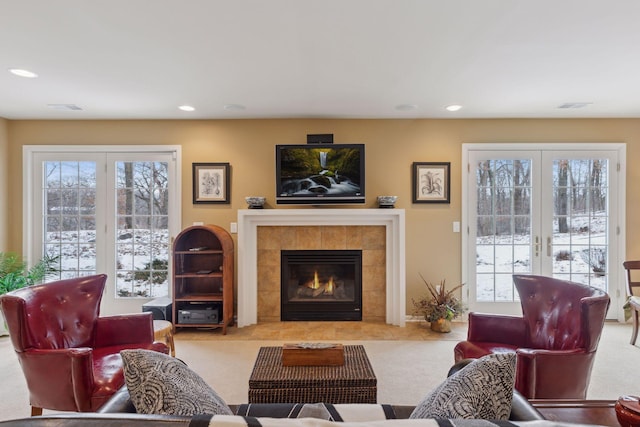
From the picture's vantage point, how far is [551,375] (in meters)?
2.06

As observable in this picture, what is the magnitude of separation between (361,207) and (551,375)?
2711mm

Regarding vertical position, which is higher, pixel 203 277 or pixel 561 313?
pixel 561 313

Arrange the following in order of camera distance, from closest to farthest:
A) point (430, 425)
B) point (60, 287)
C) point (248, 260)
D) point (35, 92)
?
1. point (430, 425)
2. point (60, 287)
3. point (35, 92)
4. point (248, 260)

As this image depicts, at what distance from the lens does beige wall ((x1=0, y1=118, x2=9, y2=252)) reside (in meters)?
4.30

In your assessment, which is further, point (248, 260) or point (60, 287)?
point (248, 260)

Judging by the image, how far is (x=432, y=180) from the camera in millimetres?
4406

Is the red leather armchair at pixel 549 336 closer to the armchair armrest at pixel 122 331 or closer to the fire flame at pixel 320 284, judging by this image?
the fire flame at pixel 320 284

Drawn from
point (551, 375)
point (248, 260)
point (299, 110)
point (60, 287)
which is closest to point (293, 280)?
point (248, 260)

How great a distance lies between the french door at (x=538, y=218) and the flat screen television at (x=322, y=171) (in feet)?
4.55

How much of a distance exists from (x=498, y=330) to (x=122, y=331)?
2.70 meters

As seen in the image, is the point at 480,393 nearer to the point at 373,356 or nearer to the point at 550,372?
the point at 550,372

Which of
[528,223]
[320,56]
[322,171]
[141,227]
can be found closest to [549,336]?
[528,223]

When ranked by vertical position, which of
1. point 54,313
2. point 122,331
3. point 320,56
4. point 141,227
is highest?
point 320,56

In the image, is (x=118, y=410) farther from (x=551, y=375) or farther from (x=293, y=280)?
(x=293, y=280)
